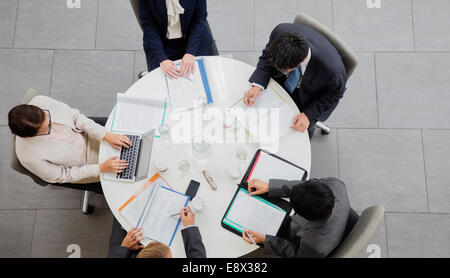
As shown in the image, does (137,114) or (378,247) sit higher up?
(137,114)

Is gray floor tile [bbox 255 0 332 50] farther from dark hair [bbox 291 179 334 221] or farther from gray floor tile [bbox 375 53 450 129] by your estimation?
dark hair [bbox 291 179 334 221]

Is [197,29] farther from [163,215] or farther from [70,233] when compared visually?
[70,233]

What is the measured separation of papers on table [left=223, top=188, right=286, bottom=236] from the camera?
1794mm

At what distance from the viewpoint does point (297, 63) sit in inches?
71.9

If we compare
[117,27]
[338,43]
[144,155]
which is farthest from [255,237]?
[117,27]

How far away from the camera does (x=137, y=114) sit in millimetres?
1990

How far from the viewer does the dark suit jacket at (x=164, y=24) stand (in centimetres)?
221

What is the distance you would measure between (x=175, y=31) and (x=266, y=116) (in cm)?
91

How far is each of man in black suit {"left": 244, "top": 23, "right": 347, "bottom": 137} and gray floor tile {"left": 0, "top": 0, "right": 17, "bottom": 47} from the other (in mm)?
2308

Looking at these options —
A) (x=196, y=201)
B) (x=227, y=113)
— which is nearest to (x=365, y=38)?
(x=227, y=113)

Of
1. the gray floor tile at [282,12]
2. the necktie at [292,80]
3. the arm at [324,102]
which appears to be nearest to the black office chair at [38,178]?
the necktie at [292,80]

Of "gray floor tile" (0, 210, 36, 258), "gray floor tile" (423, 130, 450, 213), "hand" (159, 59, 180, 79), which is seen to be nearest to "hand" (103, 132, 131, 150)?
"hand" (159, 59, 180, 79)

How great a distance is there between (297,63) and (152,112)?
856 mm

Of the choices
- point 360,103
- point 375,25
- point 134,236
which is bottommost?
point 134,236
